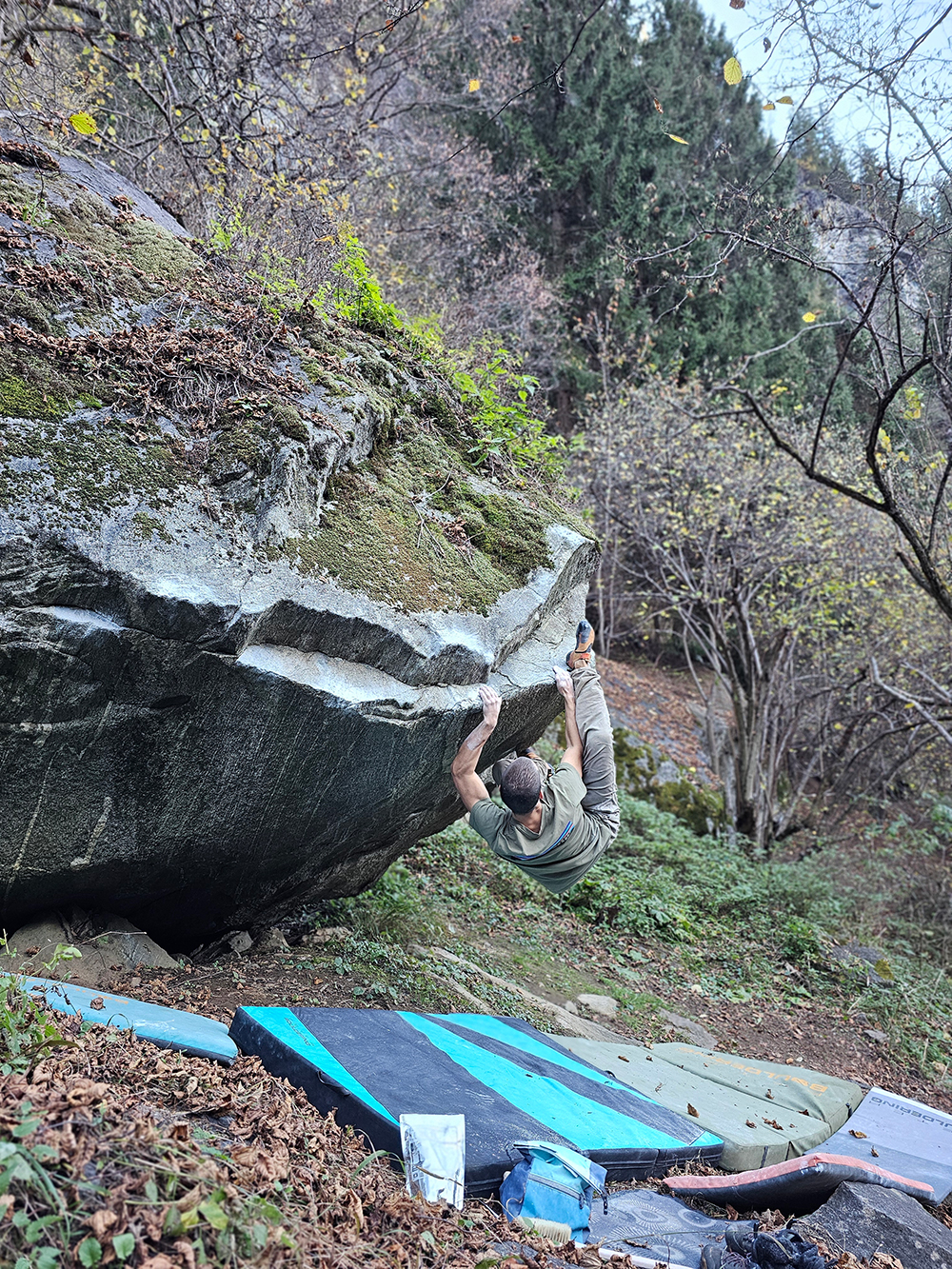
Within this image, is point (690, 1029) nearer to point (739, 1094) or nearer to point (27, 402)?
point (739, 1094)

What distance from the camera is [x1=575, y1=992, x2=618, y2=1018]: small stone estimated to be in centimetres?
664

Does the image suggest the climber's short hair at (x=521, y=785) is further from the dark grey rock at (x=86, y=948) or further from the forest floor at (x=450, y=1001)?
the dark grey rock at (x=86, y=948)

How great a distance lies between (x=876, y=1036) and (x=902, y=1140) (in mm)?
3047

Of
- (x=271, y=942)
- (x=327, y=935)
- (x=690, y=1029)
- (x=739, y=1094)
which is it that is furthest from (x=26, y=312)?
(x=690, y=1029)

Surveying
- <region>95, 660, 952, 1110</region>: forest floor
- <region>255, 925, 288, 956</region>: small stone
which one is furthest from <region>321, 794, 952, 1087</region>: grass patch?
<region>255, 925, 288, 956</region>: small stone

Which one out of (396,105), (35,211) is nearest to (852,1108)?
(35,211)

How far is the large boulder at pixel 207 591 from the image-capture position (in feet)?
11.1

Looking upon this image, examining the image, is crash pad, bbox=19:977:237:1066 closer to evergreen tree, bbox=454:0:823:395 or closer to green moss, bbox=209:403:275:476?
green moss, bbox=209:403:275:476

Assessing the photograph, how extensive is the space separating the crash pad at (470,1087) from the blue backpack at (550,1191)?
8 cm

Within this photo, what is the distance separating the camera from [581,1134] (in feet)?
12.0

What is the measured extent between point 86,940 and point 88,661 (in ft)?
5.66

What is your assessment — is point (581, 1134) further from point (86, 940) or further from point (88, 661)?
point (88, 661)

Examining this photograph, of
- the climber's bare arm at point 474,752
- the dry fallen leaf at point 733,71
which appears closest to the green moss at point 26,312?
the climber's bare arm at point 474,752

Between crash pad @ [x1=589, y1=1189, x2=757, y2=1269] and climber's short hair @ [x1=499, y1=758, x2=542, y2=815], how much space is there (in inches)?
66.8
